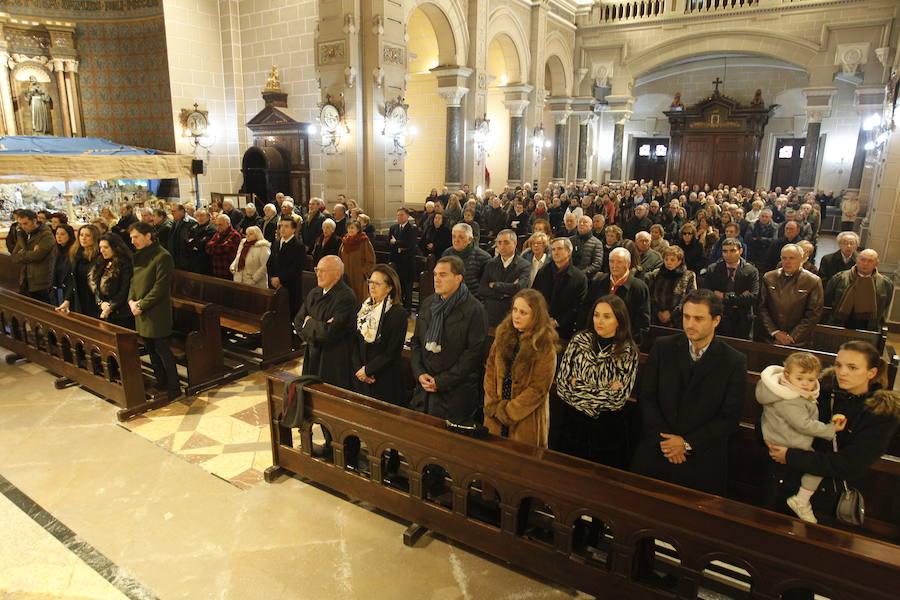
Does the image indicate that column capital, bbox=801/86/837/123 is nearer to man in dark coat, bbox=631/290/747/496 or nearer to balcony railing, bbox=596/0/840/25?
balcony railing, bbox=596/0/840/25

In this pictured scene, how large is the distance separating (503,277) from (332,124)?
23.3ft

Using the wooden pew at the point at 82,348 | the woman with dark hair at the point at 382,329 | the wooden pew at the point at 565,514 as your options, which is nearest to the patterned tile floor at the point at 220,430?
the wooden pew at the point at 82,348

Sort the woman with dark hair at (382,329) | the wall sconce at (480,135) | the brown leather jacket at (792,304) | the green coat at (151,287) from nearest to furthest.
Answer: the woman with dark hair at (382,329) < the brown leather jacket at (792,304) < the green coat at (151,287) < the wall sconce at (480,135)

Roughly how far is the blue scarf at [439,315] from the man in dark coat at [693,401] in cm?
111

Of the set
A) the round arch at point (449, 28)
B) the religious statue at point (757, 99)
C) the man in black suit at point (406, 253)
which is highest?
the round arch at point (449, 28)

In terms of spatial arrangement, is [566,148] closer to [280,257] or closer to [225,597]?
[280,257]

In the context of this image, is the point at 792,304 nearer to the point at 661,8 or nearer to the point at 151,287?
the point at 151,287

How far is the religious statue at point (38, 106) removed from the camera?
12320 millimetres

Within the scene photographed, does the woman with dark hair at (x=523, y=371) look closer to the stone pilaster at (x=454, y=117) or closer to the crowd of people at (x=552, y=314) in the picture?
the crowd of people at (x=552, y=314)

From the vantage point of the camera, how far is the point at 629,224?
946cm

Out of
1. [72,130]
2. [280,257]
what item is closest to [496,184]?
[72,130]

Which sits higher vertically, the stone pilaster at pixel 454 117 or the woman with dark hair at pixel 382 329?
the stone pilaster at pixel 454 117

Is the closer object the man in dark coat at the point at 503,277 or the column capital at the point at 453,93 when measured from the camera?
the man in dark coat at the point at 503,277

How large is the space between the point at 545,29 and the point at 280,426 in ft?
51.8
